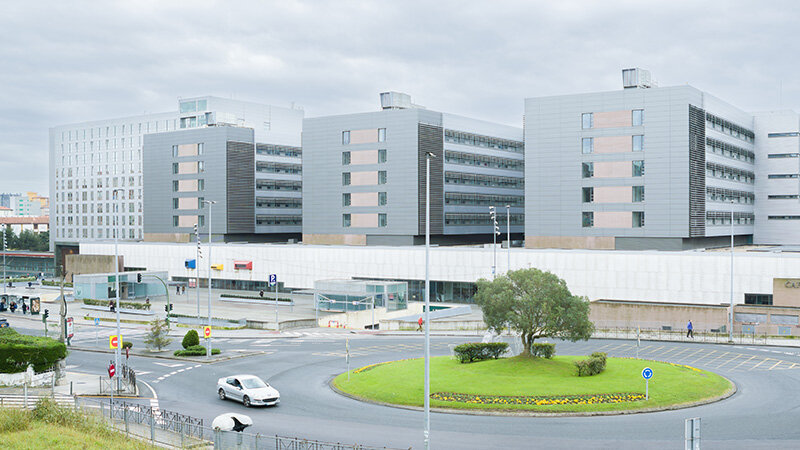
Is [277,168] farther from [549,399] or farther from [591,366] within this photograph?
[549,399]

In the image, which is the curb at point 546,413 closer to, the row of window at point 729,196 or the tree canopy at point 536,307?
the tree canopy at point 536,307

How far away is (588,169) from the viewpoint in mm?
91750

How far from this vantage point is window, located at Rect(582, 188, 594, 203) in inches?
3600

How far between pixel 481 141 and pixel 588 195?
32.5 metres

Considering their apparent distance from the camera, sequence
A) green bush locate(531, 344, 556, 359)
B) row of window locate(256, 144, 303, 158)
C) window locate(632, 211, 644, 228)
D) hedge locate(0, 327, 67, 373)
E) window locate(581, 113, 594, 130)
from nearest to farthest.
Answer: hedge locate(0, 327, 67, 373) < green bush locate(531, 344, 556, 359) < window locate(632, 211, 644, 228) < window locate(581, 113, 594, 130) < row of window locate(256, 144, 303, 158)

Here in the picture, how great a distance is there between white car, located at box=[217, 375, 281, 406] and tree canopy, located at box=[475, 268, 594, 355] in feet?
43.1

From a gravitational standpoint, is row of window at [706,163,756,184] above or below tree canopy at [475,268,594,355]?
above

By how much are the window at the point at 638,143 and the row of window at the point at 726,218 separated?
41.3ft

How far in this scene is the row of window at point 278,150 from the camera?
131 m

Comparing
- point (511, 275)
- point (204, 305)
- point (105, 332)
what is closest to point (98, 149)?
point (204, 305)

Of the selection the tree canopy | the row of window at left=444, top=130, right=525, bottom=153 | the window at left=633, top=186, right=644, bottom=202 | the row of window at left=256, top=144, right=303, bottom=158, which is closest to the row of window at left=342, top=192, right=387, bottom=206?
the row of window at left=444, top=130, right=525, bottom=153

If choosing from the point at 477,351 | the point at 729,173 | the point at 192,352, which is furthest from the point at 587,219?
the point at 192,352

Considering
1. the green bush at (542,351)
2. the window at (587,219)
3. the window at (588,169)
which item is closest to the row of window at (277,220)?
A: the window at (587,219)

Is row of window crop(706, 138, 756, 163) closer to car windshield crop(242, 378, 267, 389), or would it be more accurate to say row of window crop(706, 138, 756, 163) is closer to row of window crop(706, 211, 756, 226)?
row of window crop(706, 211, 756, 226)
